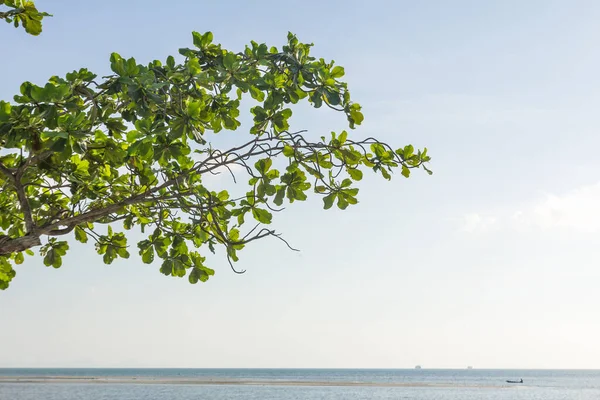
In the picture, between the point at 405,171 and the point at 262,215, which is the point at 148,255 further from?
the point at 405,171

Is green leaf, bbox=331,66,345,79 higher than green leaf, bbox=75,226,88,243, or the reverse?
green leaf, bbox=331,66,345,79

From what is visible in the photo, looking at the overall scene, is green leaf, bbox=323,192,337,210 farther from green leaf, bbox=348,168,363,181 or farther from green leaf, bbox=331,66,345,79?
green leaf, bbox=331,66,345,79

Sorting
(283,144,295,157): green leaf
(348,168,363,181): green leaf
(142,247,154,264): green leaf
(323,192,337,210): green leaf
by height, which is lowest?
(142,247,154,264): green leaf

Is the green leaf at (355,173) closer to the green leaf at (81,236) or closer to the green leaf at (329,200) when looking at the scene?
the green leaf at (329,200)

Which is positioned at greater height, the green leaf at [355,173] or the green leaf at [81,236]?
the green leaf at [355,173]

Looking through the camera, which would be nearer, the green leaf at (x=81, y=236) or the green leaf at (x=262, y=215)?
the green leaf at (x=262, y=215)

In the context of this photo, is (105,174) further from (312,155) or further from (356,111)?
(356,111)

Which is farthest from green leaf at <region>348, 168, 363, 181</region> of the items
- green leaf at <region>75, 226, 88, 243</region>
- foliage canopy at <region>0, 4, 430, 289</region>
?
green leaf at <region>75, 226, 88, 243</region>

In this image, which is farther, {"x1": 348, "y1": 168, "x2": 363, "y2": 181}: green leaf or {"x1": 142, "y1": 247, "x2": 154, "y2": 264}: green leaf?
{"x1": 142, "y1": 247, "x2": 154, "y2": 264}: green leaf

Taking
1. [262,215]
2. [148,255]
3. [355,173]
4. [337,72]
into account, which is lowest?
[148,255]

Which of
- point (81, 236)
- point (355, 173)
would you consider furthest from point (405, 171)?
point (81, 236)

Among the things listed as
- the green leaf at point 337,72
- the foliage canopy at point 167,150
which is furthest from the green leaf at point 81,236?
the green leaf at point 337,72

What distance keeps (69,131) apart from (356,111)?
173cm

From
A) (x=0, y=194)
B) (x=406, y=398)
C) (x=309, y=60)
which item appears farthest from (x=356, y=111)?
(x=406, y=398)
